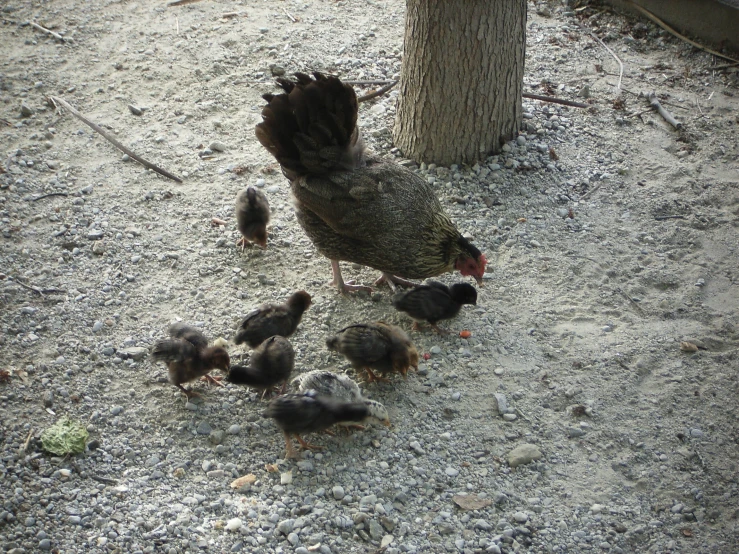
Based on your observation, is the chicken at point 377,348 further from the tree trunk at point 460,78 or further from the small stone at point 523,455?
the tree trunk at point 460,78

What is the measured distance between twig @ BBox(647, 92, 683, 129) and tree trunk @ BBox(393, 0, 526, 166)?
1649mm

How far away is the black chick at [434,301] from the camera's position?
4.93 metres

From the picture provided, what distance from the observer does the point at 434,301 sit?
4.92 metres

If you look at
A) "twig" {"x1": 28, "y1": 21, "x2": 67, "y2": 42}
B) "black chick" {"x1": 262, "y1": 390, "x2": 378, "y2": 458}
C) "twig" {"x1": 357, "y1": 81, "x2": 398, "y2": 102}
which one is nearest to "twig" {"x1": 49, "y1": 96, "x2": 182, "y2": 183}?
"twig" {"x1": 28, "y1": 21, "x2": 67, "y2": 42}

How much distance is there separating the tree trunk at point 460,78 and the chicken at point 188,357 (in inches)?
118

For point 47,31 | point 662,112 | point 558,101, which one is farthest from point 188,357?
point 47,31

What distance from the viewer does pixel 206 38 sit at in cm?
810

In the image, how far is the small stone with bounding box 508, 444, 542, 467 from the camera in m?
4.17

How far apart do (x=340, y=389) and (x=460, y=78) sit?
3.16 meters

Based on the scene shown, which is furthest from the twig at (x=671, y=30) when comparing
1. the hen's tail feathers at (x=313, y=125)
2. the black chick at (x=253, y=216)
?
the black chick at (x=253, y=216)

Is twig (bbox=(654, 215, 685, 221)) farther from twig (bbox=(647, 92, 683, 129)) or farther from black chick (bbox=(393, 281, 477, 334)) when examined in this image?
black chick (bbox=(393, 281, 477, 334))

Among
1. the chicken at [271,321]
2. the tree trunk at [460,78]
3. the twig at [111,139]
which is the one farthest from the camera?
the twig at [111,139]

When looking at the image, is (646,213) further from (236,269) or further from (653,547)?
(236,269)

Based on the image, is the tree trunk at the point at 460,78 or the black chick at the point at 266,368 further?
the tree trunk at the point at 460,78
